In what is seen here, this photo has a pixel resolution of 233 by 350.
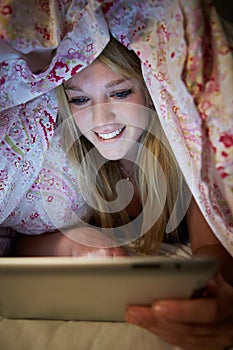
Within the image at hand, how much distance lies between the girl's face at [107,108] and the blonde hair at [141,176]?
20 millimetres

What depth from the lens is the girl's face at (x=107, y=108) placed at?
2.89 feet

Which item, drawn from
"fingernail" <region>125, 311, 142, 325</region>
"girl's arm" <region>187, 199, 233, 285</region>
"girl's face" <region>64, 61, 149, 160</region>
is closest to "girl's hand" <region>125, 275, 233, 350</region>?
"fingernail" <region>125, 311, 142, 325</region>

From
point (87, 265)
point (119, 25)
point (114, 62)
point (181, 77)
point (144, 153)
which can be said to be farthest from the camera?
point (144, 153)

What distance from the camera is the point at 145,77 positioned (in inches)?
31.7

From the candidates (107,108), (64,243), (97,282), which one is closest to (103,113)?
(107,108)

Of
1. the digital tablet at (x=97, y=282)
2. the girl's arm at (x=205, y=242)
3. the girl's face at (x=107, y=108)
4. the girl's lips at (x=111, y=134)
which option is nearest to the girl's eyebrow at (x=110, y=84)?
the girl's face at (x=107, y=108)

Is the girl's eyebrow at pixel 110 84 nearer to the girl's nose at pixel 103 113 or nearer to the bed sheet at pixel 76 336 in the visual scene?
the girl's nose at pixel 103 113

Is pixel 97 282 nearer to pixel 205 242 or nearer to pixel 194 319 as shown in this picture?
pixel 194 319

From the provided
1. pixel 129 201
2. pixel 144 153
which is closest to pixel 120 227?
pixel 129 201

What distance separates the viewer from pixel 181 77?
652mm

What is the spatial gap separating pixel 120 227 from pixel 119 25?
0.49 metres

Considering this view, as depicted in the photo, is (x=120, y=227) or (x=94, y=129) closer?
(x=94, y=129)

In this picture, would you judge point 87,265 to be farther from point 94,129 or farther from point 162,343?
point 94,129

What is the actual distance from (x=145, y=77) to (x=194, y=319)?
16.0 inches
